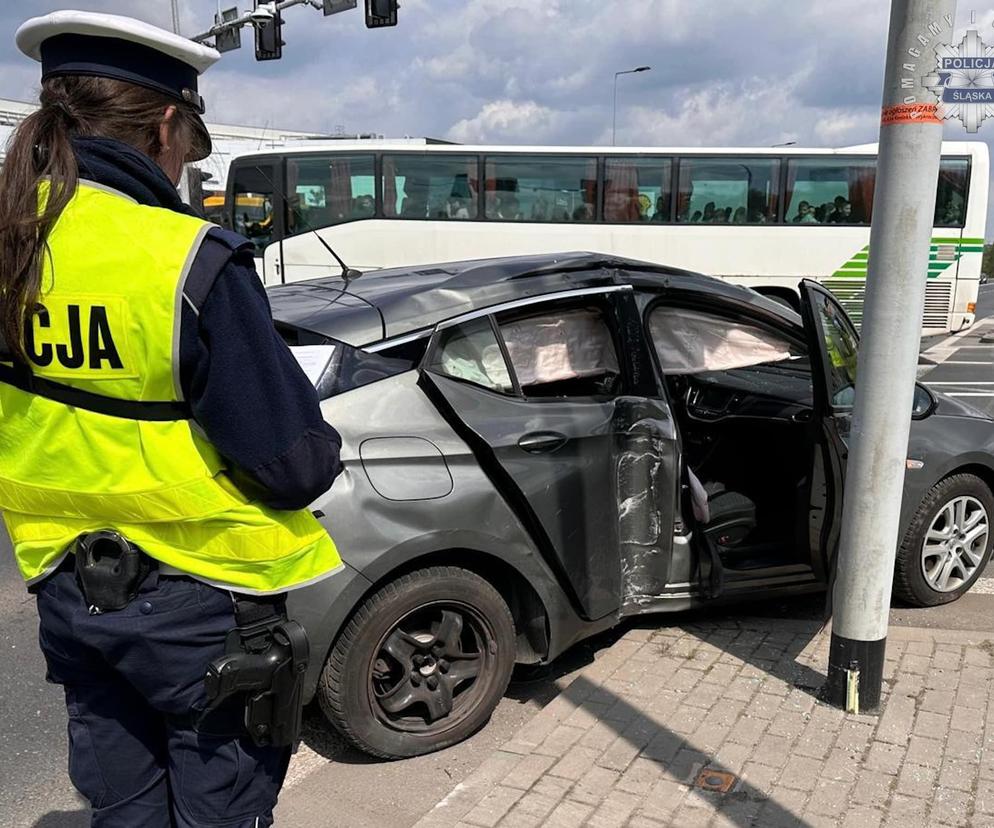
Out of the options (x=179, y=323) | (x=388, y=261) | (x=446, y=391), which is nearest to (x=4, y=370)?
(x=179, y=323)

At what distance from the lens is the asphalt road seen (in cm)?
296

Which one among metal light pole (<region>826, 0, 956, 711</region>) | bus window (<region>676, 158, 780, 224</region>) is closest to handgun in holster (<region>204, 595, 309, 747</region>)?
metal light pole (<region>826, 0, 956, 711</region>)

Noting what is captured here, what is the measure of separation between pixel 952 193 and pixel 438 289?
15.0 metres

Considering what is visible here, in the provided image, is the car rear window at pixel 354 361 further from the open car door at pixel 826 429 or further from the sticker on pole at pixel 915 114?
the sticker on pole at pixel 915 114

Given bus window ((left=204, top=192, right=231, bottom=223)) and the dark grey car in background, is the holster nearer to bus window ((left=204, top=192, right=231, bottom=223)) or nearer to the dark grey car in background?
the dark grey car in background

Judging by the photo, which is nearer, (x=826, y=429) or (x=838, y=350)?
(x=826, y=429)

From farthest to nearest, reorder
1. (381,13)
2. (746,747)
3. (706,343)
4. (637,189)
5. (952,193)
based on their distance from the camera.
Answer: (637,189) → (952,193) → (381,13) → (706,343) → (746,747)

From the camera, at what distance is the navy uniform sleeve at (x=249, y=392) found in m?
1.49

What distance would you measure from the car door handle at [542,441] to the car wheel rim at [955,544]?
82.1 inches

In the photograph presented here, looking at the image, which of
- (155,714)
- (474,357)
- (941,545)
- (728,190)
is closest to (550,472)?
(474,357)

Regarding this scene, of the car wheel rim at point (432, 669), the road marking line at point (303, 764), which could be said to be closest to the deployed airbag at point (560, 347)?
the car wheel rim at point (432, 669)

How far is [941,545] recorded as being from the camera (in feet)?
14.4

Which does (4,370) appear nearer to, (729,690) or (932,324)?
(729,690)

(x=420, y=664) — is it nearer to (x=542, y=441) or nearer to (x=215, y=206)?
(x=542, y=441)
